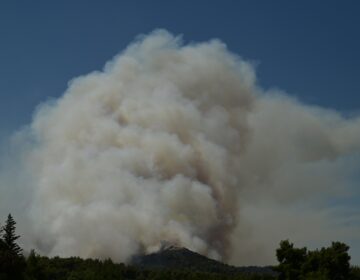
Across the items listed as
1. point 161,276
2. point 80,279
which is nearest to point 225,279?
point 80,279

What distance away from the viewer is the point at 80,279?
13588 cm

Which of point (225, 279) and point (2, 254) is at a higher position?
point (225, 279)

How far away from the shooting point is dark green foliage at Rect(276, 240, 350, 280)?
77938 mm

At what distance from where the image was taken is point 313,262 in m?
79.1

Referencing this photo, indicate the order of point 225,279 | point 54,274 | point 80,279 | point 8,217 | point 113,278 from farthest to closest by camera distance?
point 54,274 < point 225,279 < point 80,279 < point 113,278 < point 8,217

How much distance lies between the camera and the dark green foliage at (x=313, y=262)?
77938mm

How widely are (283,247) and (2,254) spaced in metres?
37.8

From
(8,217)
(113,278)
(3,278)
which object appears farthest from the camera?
(113,278)

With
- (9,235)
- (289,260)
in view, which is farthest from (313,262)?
(9,235)

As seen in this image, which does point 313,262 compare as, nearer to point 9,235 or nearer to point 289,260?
point 289,260

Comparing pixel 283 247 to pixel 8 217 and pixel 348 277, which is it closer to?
pixel 348 277

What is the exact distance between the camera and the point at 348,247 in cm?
7906

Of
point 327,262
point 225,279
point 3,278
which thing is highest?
point 225,279

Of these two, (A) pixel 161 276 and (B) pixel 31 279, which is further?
(A) pixel 161 276
